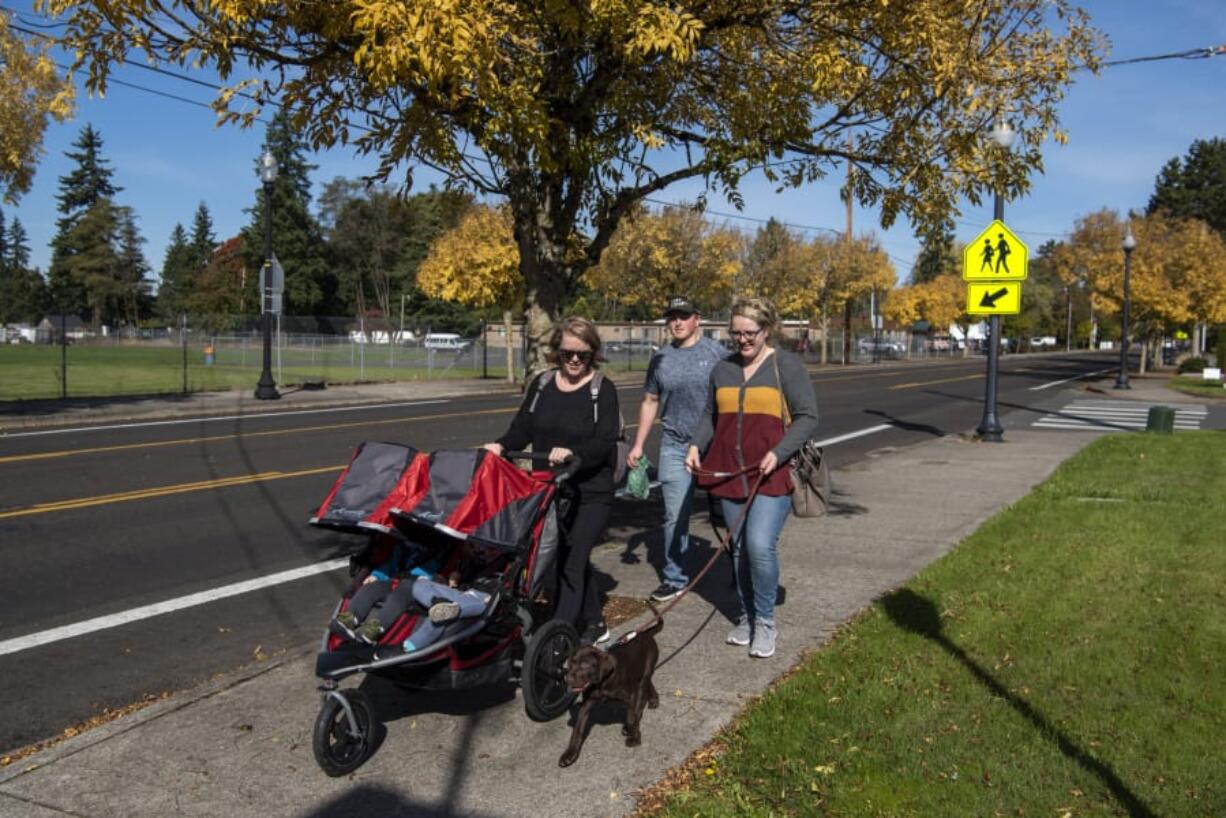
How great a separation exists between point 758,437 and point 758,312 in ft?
2.11

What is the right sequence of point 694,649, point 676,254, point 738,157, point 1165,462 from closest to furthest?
point 694,649
point 738,157
point 1165,462
point 676,254

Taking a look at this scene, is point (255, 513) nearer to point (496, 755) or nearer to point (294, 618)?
point (294, 618)

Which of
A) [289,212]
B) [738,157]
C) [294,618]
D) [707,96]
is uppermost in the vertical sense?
[289,212]

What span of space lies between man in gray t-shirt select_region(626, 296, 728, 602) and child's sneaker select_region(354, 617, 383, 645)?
2.54 meters

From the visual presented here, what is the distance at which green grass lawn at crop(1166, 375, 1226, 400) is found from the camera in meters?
31.7

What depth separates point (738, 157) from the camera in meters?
7.95

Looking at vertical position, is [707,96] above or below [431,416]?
above

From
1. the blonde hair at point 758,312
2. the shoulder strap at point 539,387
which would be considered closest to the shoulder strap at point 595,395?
the shoulder strap at point 539,387

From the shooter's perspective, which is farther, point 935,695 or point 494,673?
point 935,695

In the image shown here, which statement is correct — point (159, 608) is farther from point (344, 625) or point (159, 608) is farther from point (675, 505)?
point (675, 505)

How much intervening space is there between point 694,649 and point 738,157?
12.9 ft

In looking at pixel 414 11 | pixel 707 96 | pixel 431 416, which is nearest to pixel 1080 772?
pixel 414 11

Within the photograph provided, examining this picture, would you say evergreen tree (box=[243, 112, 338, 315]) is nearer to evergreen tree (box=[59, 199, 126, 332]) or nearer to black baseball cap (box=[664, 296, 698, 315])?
evergreen tree (box=[59, 199, 126, 332])

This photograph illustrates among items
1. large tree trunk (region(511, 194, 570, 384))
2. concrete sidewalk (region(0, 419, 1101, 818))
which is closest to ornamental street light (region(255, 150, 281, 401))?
large tree trunk (region(511, 194, 570, 384))
